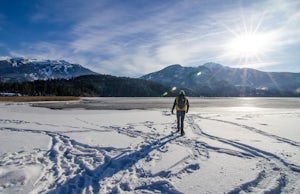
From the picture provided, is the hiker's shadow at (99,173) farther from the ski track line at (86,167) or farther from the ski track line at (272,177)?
the ski track line at (272,177)

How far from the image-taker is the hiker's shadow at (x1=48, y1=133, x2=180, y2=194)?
4623mm

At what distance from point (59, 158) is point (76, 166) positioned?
1081 mm

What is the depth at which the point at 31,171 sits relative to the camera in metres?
5.48

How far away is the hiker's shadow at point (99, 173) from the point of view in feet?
15.2

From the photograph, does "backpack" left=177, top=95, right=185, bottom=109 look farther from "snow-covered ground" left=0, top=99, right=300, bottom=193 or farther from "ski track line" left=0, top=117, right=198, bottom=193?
"ski track line" left=0, top=117, right=198, bottom=193

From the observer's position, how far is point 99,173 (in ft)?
18.1

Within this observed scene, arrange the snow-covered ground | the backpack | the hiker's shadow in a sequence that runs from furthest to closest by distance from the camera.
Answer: the backpack
the snow-covered ground
the hiker's shadow

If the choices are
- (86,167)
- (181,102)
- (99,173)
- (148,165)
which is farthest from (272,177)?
(181,102)

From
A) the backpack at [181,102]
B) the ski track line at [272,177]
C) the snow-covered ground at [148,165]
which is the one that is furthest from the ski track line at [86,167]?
the backpack at [181,102]

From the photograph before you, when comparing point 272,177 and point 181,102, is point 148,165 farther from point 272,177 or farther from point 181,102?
point 181,102

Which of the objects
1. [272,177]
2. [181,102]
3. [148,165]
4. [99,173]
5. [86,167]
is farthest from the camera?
[181,102]

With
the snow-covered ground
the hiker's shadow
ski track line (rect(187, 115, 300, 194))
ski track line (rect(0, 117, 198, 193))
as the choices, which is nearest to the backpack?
the snow-covered ground

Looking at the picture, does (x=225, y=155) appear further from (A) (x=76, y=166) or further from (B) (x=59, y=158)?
(B) (x=59, y=158)

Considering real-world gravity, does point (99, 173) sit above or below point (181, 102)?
below
